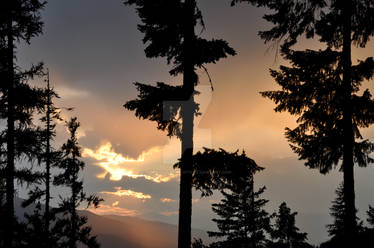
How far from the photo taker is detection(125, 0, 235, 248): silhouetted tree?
7762 mm

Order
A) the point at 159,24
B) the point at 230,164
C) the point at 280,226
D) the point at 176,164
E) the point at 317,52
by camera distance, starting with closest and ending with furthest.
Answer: the point at 230,164 < the point at 176,164 < the point at 159,24 < the point at 317,52 < the point at 280,226

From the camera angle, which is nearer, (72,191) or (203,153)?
(203,153)

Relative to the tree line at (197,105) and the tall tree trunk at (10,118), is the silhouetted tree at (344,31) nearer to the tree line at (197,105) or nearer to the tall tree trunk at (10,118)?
the tree line at (197,105)

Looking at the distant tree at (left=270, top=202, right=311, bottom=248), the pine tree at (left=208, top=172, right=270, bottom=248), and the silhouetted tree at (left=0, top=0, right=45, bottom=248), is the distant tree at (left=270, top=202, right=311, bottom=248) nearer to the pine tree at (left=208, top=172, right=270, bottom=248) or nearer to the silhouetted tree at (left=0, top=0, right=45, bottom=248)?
the pine tree at (left=208, top=172, right=270, bottom=248)

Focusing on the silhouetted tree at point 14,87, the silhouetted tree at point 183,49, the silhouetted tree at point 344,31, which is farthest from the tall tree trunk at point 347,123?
the silhouetted tree at point 14,87

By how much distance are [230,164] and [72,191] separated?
19.2 metres

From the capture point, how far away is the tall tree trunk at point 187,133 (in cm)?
764

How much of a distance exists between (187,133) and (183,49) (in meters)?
2.51

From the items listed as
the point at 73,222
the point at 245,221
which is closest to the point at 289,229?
the point at 245,221

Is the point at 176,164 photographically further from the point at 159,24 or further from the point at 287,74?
the point at 287,74

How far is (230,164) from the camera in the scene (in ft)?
22.7

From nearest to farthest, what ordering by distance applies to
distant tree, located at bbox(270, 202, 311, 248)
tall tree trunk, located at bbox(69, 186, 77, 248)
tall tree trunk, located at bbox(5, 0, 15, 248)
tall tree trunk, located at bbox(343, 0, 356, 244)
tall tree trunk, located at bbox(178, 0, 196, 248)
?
tall tree trunk, located at bbox(178, 0, 196, 248), tall tree trunk, located at bbox(343, 0, 356, 244), tall tree trunk, located at bbox(5, 0, 15, 248), tall tree trunk, located at bbox(69, 186, 77, 248), distant tree, located at bbox(270, 202, 311, 248)

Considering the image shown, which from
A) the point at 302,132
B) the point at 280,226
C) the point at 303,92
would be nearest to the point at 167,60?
the point at 303,92

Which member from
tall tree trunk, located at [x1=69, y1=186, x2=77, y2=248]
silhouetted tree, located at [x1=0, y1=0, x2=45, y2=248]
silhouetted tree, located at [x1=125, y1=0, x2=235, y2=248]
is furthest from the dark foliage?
tall tree trunk, located at [x1=69, y1=186, x2=77, y2=248]
